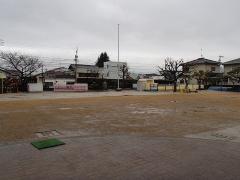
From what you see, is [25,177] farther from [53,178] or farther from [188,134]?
[188,134]

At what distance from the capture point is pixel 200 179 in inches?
161

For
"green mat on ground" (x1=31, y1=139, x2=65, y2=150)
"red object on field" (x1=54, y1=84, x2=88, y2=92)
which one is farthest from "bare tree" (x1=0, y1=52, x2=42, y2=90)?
"green mat on ground" (x1=31, y1=139, x2=65, y2=150)

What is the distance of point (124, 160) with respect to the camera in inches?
197

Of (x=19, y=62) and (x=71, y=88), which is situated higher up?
(x=19, y=62)

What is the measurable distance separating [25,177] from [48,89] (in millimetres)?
33783

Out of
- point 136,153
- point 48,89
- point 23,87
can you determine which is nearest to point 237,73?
point 48,89

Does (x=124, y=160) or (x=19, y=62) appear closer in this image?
(x=124, y=160)

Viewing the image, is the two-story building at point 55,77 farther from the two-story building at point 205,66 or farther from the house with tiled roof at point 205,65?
the house with tiled roof at point 205,65

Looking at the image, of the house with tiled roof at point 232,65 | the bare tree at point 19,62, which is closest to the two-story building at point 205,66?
the house with tiled roof at point 232,65

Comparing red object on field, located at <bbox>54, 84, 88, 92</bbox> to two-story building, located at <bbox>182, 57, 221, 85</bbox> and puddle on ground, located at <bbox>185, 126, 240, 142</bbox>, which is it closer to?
two-story building, located at <bbox>182, 57, 221, 85</bbox>

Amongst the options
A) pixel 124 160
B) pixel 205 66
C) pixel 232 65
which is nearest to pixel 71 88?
pixel 232 65

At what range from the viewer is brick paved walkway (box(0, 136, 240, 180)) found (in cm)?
428

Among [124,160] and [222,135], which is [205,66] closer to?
[222,135]

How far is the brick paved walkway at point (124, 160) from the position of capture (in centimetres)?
428
